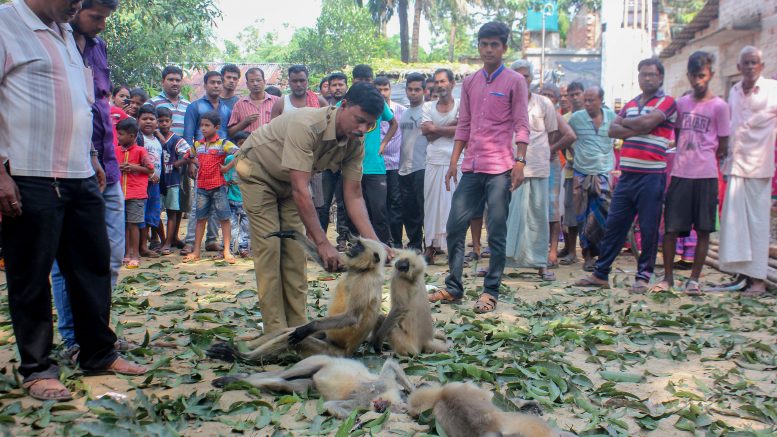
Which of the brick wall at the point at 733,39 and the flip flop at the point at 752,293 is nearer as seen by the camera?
the flip flop at the point at 752,293

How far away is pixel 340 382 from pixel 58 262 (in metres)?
1.75

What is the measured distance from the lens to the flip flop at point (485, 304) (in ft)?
21.1

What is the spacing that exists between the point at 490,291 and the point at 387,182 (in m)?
3.60

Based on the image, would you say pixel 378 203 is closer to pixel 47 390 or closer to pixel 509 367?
pixel 509 367

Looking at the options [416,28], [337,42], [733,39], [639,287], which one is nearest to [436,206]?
[639,287]

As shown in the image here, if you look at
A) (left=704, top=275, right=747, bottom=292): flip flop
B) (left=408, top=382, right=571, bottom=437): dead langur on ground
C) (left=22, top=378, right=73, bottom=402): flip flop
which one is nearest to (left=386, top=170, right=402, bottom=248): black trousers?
(left=704, top=275, right=747, bottom=292): flip flop

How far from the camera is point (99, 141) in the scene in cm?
477

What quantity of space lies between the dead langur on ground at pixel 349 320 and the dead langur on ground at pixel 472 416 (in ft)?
3.22

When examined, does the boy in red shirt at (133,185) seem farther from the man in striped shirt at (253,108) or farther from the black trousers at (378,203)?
the black trousers at (378,203)

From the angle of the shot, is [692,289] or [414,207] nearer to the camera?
[692,289]

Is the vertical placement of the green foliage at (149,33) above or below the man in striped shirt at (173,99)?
above

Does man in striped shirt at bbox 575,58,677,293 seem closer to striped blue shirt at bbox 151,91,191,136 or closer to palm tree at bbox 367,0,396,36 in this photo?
striped blue shirt at bbox 151,91,191,136

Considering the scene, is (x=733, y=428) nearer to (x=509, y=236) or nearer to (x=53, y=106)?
(x=53, y=106)

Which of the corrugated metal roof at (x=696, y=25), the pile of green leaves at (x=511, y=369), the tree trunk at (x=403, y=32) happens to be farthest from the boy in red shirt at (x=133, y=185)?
the tree trunk at (x=403, y=32)
